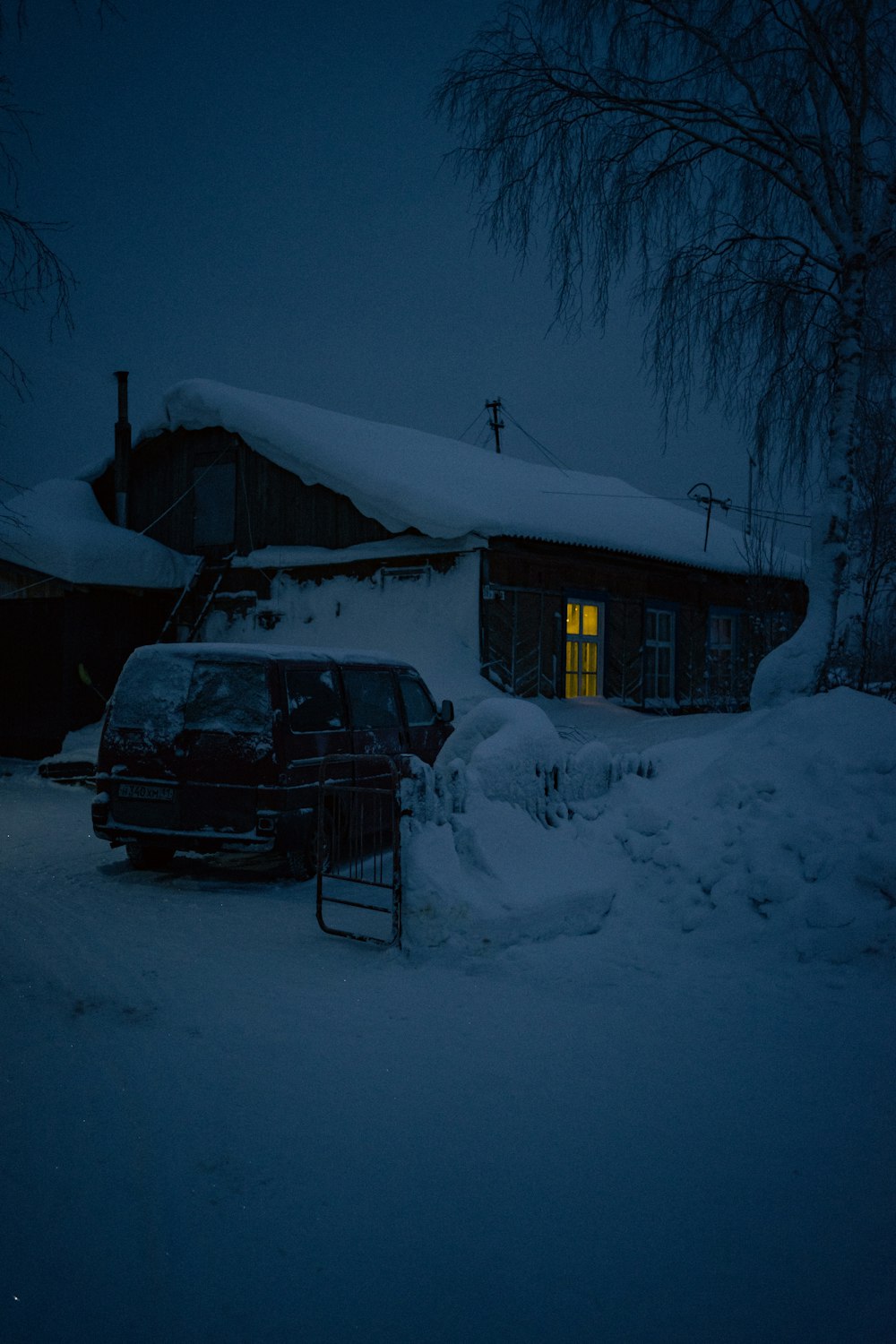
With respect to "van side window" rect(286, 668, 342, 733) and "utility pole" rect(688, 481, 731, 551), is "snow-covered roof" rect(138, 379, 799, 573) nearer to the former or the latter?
"utility pole" rect(688, 481, 731, 551)

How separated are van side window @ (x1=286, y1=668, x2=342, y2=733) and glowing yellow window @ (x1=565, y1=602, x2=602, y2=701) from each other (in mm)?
9569

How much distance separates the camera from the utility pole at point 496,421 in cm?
3228

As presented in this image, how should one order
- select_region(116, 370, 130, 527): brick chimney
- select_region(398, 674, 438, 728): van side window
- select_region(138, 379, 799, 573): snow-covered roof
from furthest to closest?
select_region(116, 370, 130, 527): brick chimney < select_region(138, 379, 799, 573): snow-covered roof < select_region(398, 674, 438, 728): van side window

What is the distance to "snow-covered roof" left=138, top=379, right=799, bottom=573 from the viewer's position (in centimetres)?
1536

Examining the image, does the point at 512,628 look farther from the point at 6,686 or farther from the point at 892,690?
the point at 6,686

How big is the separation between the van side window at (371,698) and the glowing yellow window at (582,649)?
8.49m

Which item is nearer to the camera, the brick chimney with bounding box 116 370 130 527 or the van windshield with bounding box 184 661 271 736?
the van windshield with bounding box 184 661 271 736

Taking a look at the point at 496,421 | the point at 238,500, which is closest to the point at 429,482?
the point at 238,500

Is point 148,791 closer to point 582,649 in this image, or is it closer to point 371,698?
point 371,698

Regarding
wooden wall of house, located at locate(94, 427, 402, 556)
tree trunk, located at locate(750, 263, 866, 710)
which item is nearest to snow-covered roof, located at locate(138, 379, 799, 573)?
wooden wall of house, located at locate(94, 427, 402, 556)

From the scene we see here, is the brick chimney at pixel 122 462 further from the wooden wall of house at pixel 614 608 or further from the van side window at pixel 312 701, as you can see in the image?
the van side window at pixel 312 701

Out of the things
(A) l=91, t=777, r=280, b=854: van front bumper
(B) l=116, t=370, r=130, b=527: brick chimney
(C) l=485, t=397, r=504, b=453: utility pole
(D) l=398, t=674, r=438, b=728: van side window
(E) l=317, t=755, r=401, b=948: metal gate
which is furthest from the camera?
(C) l=485, t=397, r=504, b=453: utility pole

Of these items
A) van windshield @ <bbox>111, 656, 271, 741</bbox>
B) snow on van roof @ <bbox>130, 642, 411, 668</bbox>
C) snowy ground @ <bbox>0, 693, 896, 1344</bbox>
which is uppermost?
snow on van roof @ <bbox>130, 642, 411, 668</bbox>

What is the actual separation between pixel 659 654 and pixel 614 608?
2117mm
